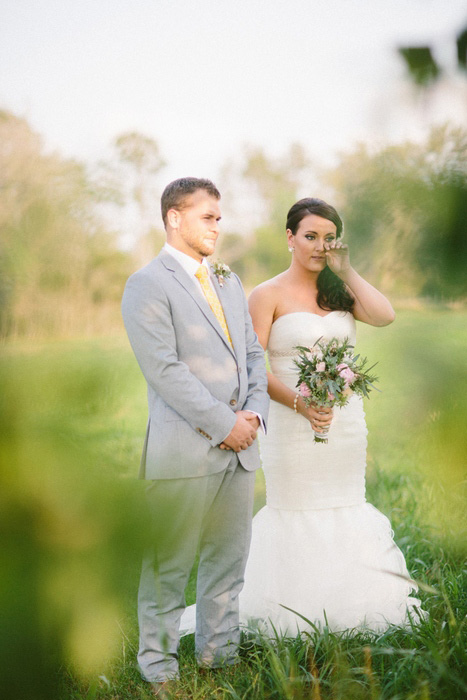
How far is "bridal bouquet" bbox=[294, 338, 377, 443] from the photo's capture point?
3.09m

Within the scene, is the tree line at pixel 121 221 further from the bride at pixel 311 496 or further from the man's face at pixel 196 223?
the bride at pixel 311 496

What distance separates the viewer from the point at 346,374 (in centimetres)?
307

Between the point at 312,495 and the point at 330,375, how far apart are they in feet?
2.82

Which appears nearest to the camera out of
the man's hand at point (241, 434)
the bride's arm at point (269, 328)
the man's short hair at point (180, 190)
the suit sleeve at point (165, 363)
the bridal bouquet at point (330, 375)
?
the suit sleeve at point (165, 363)

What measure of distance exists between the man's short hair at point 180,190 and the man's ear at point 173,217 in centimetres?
2

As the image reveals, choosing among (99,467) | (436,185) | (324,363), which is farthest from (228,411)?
(99,467)

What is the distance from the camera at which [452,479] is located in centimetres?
105

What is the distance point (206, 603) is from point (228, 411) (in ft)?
3.13

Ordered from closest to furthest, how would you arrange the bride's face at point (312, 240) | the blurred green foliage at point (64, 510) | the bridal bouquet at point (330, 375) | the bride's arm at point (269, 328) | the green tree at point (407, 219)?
1. the blurred green foliage at point (64, 510)
2. the green tree at point (407, 219)
3. the bridal bouquet at point (330, 375)
4. the bride's face at point (312, 240)
5. the bride's arm at point (269, 328)

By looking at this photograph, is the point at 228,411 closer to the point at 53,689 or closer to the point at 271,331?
the point at 271,331

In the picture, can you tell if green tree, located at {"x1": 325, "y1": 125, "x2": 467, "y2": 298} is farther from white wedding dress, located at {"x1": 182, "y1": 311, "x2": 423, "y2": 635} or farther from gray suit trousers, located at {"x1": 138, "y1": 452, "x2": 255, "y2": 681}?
white wedding dress, located at {"x1": 182, "y1": 311, "x2": 423, "y2": 635}

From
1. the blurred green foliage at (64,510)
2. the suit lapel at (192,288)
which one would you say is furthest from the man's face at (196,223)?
the blurred green foliage at (64,510)

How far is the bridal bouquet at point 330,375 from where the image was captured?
3.09 metres

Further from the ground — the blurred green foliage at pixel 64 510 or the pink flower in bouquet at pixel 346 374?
the pink flower in bouquet at pixel 346 374
